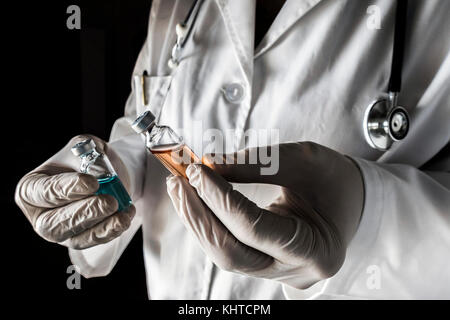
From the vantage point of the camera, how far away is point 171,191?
47 cm

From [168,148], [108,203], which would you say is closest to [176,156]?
[168,148]

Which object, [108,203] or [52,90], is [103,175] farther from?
[52,90]

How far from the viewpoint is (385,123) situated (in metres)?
0.56

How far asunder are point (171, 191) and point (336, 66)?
324 mm

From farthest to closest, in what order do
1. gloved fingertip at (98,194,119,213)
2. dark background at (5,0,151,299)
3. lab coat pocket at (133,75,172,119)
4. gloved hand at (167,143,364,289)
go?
dark background at (5,0,151,299) < lab coat pocket at (133,75,172,119) < gloved fingertip at (98,194,119,213) < gloved hand at (167,143,364,289)

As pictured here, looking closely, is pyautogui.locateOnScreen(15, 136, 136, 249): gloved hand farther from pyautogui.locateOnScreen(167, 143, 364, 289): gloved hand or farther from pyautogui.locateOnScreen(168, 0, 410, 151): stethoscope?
pyautogui.locateOnScreen(168, 0, 410, 151): stethoscope

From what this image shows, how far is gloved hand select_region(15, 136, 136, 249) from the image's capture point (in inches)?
21.5

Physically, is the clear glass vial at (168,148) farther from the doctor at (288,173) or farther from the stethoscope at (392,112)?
the stethoscope at (392,112)

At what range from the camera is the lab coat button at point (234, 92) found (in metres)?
0.64

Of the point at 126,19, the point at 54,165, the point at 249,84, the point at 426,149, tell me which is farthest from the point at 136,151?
the point at 426,149

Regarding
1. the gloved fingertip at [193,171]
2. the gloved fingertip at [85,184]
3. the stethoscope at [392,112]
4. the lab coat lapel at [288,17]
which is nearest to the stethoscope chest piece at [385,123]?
the stethoscope at [392,112]

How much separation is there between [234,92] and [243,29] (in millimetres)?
95

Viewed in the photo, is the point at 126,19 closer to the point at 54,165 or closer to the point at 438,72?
the point at 54,165

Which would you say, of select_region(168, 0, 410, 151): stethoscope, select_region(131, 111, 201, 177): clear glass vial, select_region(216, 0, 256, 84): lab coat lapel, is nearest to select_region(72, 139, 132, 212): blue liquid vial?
select_region(131, 111, 201, 177): clear glass vial
